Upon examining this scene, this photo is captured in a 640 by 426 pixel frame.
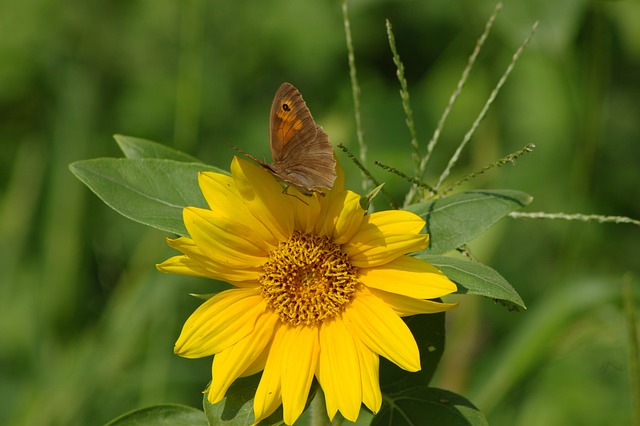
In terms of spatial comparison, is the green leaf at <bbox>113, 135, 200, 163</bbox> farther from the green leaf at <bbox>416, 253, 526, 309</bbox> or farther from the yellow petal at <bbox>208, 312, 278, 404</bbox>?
the green leaf at <bbox>416, 253, 526, 309</bbox>

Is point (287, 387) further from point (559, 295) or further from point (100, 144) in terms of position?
point (100, 144)

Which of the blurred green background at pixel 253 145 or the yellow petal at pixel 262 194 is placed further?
the blurred green background at pixel 253 145

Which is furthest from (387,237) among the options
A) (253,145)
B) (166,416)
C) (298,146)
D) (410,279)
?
(253,145)

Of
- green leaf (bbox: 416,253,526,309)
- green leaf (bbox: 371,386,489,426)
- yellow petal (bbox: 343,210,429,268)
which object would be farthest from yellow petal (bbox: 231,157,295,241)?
green leaf (bbox: 371,386,489,426)

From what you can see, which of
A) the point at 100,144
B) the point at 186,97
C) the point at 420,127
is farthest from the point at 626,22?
the point at 100,144

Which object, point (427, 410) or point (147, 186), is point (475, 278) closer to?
point (427, 410)

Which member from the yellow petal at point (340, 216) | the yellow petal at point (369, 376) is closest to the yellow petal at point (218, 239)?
the yellow petal at point (340, 216)

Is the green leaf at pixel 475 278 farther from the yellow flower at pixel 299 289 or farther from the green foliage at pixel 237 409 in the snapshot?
the green foliage at pixel 237 409
